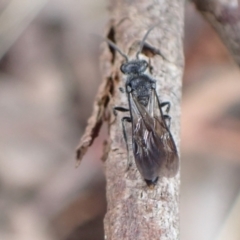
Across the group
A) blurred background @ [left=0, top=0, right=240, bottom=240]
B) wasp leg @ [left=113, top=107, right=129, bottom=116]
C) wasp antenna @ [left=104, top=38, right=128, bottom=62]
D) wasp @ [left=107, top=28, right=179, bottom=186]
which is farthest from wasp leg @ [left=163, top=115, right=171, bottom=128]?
blurred background @ [left=0, top=0, right=240, bottom=240]

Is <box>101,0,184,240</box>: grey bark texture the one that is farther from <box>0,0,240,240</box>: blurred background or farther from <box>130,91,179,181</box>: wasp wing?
<box>0,0,240,240</box>: blurred background

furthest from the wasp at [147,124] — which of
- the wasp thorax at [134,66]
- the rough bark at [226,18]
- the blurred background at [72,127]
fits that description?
the blurred background at [72,127]

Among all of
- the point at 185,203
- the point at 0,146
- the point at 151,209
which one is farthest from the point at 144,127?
the point at 0,146

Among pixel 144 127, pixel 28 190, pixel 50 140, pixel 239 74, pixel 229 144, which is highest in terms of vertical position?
pixel 239 74

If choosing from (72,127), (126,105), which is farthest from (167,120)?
(72,127)

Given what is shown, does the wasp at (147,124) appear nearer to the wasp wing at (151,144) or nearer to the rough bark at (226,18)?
the wasp wing at (151,144)

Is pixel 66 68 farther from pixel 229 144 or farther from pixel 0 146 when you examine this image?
pixel 229 144

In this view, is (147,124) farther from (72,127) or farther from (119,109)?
(72,127)
